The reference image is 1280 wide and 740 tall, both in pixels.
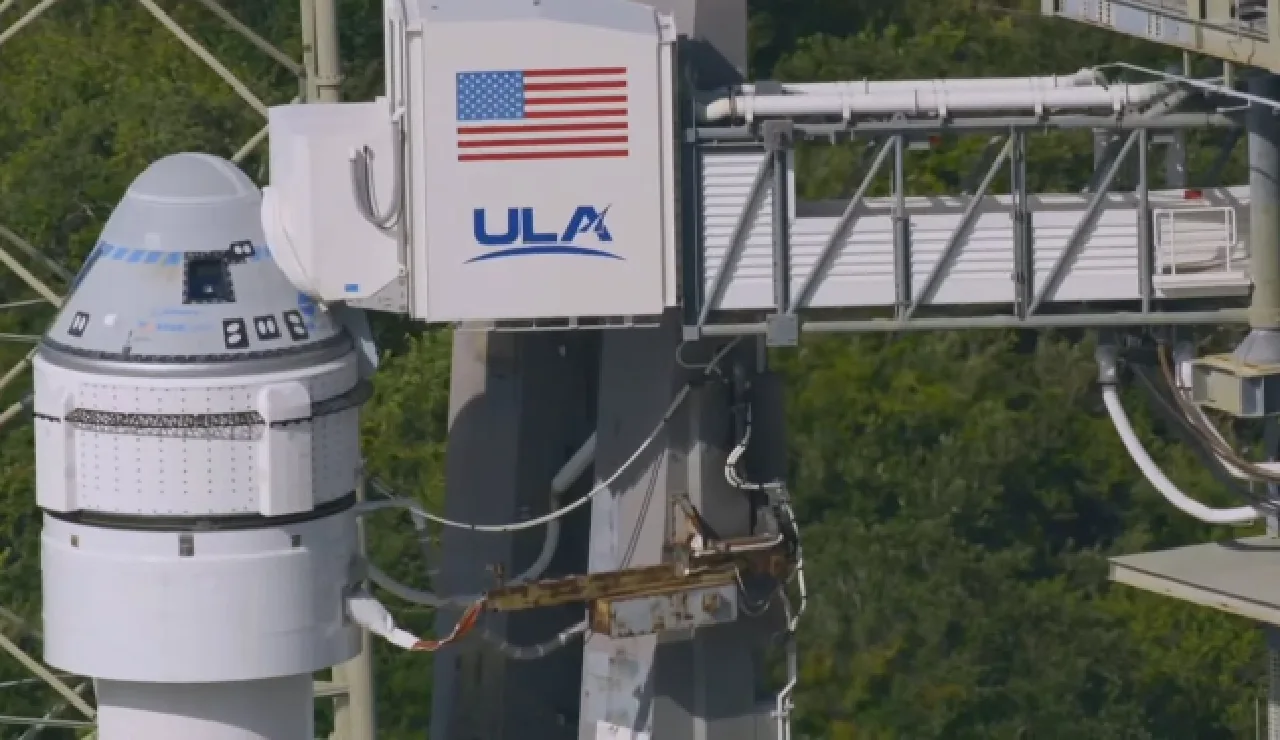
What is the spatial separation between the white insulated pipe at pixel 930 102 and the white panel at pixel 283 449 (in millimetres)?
3172

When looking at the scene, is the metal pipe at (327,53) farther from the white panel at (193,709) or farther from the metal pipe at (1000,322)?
the white panel at (193,709)

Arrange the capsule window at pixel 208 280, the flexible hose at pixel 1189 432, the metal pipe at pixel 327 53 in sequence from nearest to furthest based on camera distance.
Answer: the capsule window at pixel 208 280 → the flexible hose at pixel 1189 432 → the metal pipe at pixel 327 53

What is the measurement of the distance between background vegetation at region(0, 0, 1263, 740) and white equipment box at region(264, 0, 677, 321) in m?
20.9

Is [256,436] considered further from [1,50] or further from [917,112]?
[1,50]

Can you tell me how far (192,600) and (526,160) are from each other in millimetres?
3510

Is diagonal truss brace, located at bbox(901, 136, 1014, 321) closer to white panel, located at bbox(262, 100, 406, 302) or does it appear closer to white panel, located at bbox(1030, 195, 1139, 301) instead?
white panel, located at bbox(1030, 195, 1139, 301)

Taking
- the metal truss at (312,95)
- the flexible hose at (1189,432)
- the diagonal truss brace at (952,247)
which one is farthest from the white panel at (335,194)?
the flexible hose at (1189,432)

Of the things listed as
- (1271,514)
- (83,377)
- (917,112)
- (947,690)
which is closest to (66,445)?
(83,377)

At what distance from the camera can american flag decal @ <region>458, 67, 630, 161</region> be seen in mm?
23141

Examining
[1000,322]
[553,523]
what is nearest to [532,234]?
[1000,322]

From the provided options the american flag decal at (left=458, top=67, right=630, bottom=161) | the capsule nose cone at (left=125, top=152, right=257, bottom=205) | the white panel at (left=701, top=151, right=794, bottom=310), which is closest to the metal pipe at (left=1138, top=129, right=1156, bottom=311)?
the white panel at (left=701, top=151, right=794, bottom=310)

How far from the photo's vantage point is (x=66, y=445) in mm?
23688

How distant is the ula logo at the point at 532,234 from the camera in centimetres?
2328

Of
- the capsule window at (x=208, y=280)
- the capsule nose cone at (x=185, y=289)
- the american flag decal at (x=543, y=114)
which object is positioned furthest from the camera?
the capsule window at (x=208, y=280)
